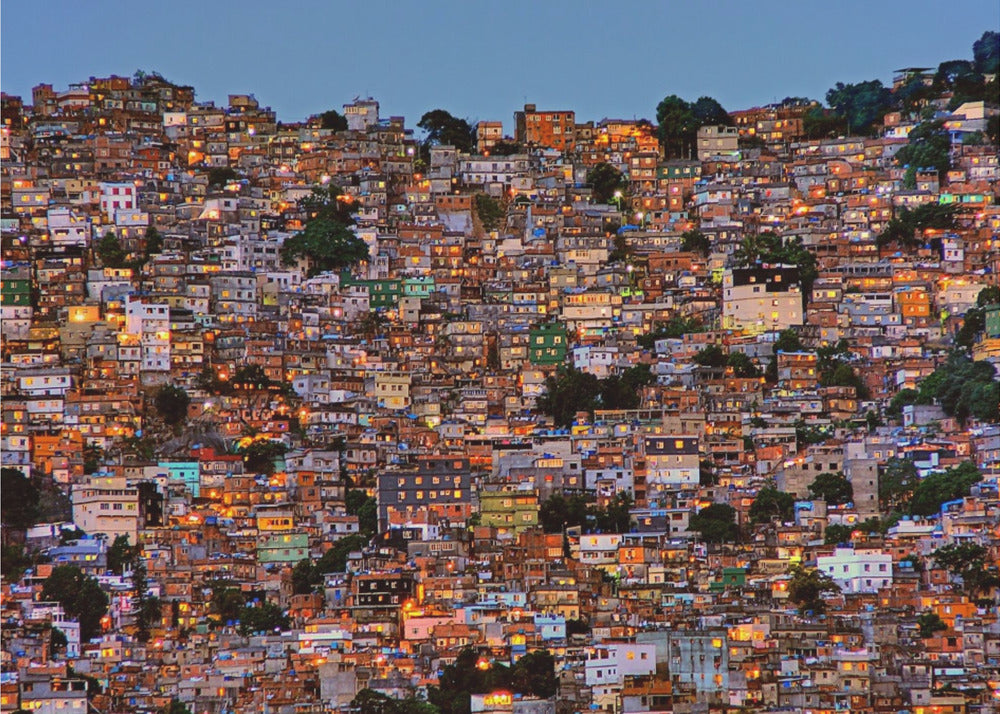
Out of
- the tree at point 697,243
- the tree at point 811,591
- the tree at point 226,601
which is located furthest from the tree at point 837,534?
the tree at point 697,243

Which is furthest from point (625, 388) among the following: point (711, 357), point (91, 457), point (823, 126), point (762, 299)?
point (823, 126)

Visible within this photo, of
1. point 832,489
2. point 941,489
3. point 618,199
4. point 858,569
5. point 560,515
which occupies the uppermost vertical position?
point 618,199

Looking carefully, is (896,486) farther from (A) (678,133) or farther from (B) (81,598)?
(A) (678,133)

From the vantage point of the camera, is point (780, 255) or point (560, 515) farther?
point (780, 255)

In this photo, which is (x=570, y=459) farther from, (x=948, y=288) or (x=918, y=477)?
(x=948, y=288)

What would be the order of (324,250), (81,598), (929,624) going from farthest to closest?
(324,250) < (81,598) < (929,624)

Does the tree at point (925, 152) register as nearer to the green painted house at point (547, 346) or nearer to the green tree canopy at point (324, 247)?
the green painted house at point (547, 346)

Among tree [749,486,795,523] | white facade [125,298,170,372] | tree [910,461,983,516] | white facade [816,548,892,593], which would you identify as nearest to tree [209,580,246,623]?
white facade [125,298,170,372]
